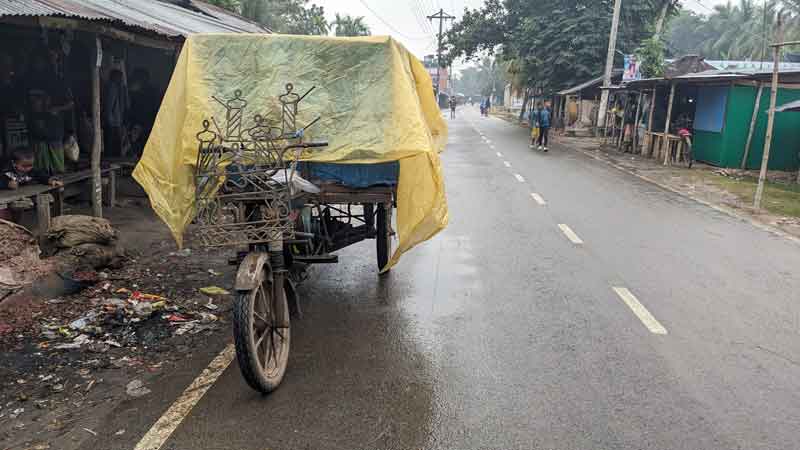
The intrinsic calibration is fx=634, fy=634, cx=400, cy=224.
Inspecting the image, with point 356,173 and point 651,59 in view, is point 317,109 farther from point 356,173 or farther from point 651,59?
point 651,59

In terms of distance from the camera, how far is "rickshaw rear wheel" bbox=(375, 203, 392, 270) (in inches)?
246

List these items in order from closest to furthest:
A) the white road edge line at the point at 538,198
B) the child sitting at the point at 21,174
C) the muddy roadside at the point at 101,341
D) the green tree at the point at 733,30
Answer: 1. the muddy roadside at the point at 101,341
2. the child sitting at the point at 21,174
3. the white road edge line at the point at 538,198
4. the green tree at the point at 733,30

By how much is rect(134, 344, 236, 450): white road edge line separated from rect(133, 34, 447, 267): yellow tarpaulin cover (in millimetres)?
1079

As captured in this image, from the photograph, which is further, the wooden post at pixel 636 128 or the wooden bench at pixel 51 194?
the wooden post at pixel 636 128

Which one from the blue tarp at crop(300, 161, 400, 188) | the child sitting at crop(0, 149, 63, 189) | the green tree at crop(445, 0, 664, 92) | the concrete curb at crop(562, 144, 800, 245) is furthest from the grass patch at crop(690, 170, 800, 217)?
the green tree at crop(445, 0, 664, 92)

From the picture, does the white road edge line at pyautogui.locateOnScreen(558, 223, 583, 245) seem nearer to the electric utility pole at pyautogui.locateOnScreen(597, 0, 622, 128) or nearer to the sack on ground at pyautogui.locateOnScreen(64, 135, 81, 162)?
the sack on ground at pyautogui.locateOnScreen(64, 135, 81, 162)

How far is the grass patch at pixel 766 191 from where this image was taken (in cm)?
1219

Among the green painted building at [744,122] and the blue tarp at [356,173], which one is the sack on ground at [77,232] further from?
the green painted building at [744,122]

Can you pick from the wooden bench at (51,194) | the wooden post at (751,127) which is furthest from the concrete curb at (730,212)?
the wooden bench at (51,194)

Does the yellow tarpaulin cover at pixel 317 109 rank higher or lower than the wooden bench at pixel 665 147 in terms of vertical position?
higher

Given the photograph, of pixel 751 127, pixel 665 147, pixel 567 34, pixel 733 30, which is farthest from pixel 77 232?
pixel 733 30

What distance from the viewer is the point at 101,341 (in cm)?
480

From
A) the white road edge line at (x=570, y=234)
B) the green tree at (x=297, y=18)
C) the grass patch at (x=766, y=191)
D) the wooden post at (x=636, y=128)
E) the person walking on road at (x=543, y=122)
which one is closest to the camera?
the white road edge line at (x=570, y=234)

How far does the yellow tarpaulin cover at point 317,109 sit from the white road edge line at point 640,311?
2039mm
